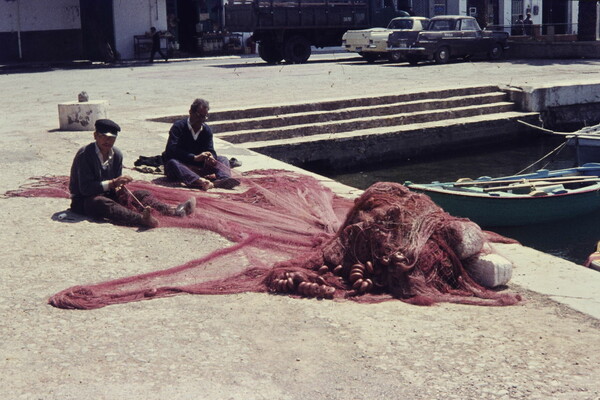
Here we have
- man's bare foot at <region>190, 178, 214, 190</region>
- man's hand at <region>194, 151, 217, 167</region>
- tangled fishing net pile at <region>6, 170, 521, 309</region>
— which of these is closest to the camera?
tangled fishing net pile at <region>6, 170, 521, 309</region>

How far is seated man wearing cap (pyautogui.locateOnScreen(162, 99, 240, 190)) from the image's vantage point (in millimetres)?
10078

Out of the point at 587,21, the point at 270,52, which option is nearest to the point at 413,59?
the point at 270,52

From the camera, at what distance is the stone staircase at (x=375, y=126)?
1595 cm

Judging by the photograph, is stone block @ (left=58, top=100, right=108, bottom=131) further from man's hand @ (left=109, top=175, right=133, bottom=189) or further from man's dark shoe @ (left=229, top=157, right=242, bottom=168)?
man's hand @ (left=109, top=175, right=133, bottom=189)

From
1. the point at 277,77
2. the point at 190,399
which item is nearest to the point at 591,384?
the point at 190,399

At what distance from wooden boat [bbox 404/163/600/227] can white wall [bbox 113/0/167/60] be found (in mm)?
26859

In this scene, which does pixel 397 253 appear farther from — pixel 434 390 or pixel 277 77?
pixel 277 77

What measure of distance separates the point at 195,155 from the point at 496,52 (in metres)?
22.8

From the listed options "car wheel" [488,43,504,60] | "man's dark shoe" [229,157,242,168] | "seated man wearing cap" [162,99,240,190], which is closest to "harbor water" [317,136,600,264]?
"man's dark shoe" [229,157,242,168]

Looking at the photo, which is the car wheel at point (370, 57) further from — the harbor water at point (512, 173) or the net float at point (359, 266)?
the net float at point (359, 266)

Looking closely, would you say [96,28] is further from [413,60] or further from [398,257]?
[398,257]

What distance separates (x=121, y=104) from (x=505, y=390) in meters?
14.3

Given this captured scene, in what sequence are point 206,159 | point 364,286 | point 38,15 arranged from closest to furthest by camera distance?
point 364,286 → point 206,159 → point 38,15

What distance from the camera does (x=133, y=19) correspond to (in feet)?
122
